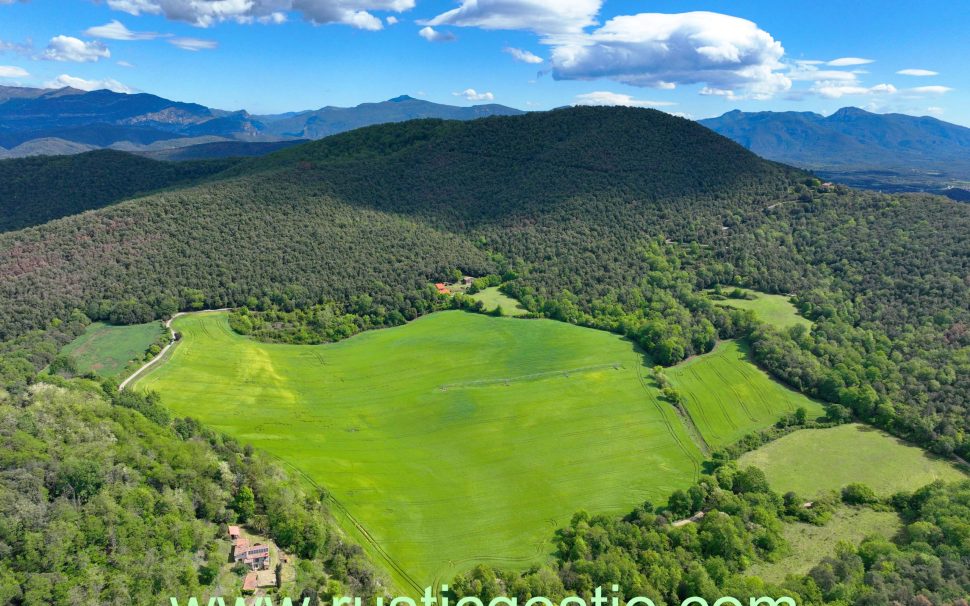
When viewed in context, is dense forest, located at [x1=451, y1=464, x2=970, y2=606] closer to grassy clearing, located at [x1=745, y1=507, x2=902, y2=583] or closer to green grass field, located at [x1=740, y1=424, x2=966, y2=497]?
grassy clearing, located at [x1=745, y1=507, x2=902, y2=583]

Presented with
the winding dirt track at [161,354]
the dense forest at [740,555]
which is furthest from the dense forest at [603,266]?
the winding dirt track at [161,354]

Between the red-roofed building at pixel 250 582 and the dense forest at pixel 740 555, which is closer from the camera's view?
the red-roofed building at pixel 250 582

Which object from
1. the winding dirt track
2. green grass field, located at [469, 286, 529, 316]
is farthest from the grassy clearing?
the winding dirt track

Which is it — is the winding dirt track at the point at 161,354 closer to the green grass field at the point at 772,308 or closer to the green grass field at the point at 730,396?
the green grass field at the point at 730,396

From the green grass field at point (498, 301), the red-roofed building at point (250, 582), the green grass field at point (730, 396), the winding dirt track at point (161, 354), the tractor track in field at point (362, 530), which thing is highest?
the green grass field at point (498, 301)

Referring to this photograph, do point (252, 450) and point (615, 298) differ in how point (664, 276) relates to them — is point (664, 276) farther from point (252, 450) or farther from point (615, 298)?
point (252, 450)

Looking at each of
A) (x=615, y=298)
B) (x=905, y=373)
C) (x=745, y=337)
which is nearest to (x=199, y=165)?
(x=615, y=298)

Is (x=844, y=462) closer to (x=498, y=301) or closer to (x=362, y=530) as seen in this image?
(x=362, y=530)
